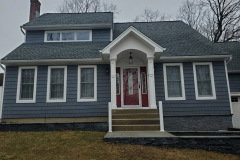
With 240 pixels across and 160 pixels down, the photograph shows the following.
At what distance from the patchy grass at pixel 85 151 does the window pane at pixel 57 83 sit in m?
3.21

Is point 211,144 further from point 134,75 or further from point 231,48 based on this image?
point 231,48

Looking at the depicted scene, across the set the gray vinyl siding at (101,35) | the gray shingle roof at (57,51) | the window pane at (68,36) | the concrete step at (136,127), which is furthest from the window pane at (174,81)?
the window pane at (68,36)

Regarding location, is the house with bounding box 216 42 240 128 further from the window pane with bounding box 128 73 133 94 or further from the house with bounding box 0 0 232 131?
the window pane with bounding box 128 73 133 94

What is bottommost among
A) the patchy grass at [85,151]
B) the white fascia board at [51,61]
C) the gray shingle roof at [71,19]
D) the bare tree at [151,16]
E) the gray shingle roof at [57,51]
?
the patchy grass at [85,151]

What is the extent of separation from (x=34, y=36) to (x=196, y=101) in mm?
9708

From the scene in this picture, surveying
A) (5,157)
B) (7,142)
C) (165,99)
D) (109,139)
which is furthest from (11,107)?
(165,99)

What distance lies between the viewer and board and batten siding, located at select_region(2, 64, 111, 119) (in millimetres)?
8453

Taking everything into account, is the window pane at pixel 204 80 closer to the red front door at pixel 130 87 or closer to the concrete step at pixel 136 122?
the red front door at pixel 130 87

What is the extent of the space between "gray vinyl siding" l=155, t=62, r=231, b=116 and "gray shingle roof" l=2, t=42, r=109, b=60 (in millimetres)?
3761

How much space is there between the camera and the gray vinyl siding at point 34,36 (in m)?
10.4

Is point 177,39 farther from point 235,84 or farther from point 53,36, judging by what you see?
point 53,36

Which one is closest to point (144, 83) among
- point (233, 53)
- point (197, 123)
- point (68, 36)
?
point (197, 123)

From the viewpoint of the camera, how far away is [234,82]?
413 inches

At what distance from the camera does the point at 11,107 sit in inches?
334
